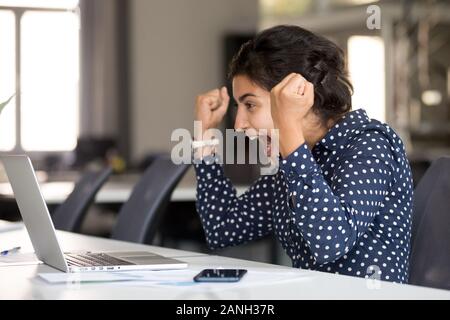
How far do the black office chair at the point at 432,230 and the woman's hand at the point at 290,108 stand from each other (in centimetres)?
37

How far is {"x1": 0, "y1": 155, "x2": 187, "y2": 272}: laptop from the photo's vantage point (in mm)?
1523

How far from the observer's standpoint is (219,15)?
30.2 feet

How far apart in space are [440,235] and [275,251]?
9.70 ft

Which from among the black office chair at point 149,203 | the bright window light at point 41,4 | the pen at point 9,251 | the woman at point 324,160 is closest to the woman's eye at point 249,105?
the woman at point 324,160

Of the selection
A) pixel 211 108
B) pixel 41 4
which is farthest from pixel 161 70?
pixel 211 108

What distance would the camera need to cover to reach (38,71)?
350 inches

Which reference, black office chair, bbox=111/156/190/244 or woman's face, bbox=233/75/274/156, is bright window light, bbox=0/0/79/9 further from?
woman's face, bbox=233/75/274/156

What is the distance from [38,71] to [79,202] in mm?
5890

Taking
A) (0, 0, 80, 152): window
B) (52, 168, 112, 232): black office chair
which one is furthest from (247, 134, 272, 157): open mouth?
(0, 0, 80, 152): window

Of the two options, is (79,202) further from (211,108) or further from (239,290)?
(239,290)

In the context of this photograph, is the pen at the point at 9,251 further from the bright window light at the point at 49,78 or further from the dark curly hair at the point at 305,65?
the bright window light at the point at 49,78

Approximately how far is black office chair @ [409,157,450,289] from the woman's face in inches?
13.5

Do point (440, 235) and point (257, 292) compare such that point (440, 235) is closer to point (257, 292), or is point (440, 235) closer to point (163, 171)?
point (257, 292)
